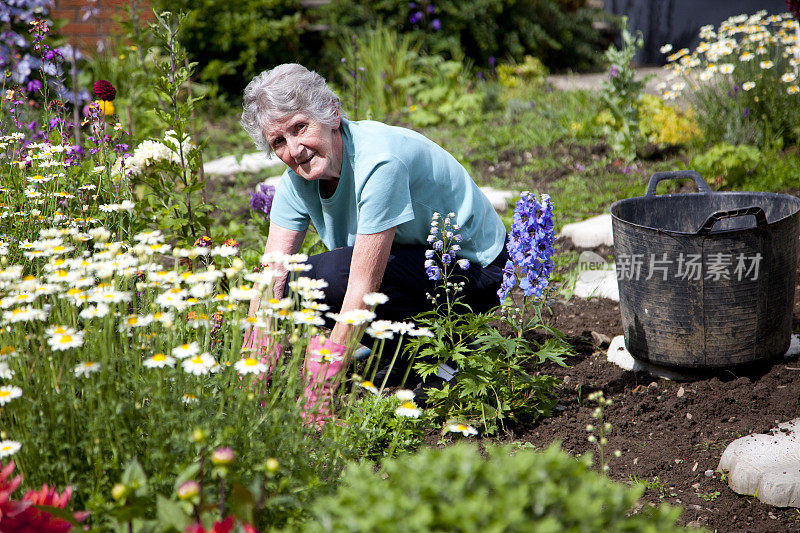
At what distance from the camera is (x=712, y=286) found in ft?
8.46

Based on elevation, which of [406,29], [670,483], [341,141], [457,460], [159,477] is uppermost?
[406,29]

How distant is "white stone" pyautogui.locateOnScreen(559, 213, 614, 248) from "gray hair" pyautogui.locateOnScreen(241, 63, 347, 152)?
7.05ft

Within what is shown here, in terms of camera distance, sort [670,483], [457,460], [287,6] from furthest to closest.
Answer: [287,6]
[670,483]
[457,460]

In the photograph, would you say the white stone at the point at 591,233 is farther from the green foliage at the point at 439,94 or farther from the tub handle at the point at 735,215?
the green foliage at the point at 439,94

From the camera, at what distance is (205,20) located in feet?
24.0

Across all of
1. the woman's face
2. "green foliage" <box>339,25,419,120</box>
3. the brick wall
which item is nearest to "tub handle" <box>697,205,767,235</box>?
the woman's face

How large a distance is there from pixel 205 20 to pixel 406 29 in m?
2.19

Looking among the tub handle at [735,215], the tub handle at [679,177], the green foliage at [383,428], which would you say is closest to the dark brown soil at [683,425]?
the green foliage at [383,428]

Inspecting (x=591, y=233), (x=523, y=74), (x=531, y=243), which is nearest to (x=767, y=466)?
(x=531, y=243)

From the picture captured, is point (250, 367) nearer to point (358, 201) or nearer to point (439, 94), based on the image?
point (358, 201)

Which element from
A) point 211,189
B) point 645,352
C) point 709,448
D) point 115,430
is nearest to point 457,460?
point 115,430

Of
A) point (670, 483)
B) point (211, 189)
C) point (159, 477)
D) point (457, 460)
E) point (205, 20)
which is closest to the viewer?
point (457, 460)

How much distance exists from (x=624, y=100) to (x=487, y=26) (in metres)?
3.27

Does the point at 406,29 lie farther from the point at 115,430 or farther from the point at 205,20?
the point at 115,430
